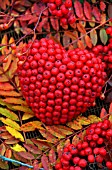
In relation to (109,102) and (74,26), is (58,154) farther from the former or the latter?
(74,26)

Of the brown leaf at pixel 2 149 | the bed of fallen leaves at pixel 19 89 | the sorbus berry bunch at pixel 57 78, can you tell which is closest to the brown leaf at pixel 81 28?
the bed of fallen leaves at pixel 19 89

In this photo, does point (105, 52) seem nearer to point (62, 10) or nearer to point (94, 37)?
point (94, 37)

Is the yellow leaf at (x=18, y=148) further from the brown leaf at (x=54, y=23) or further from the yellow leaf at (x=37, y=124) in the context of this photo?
the brown leaf at (x=54, y=23)

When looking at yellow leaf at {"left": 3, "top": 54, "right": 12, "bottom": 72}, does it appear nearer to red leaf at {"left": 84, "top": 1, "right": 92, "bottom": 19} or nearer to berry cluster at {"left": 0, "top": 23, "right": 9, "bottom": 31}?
berry cluster at {"left": 0, "top": 23, "right": 9, "bottom": 31}

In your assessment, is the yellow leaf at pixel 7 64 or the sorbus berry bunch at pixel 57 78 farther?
the yellow leaf at pixel 7 64

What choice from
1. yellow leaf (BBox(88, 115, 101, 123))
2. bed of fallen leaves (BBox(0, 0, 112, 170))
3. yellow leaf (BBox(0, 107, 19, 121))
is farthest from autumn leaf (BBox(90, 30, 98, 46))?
yellow leaf (BBox(0, 107, 19, 121))
